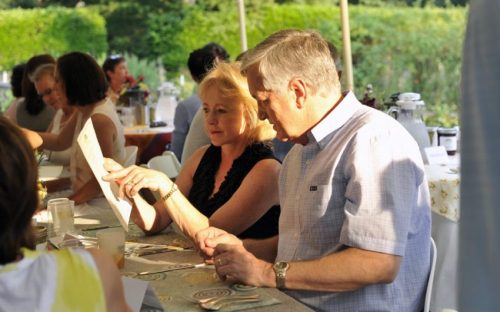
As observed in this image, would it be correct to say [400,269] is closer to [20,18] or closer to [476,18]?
[476,18]

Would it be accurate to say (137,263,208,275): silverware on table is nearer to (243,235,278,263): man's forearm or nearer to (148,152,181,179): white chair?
(243,235,278,263): man's forearm

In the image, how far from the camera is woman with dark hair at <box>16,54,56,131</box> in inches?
275

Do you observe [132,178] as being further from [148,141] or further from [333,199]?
[148,141]

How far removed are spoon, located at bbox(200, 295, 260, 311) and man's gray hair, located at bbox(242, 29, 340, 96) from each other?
642 mm

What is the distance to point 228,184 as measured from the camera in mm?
2891

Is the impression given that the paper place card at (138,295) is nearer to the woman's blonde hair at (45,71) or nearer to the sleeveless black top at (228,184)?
the sleeveless black top at (228,184)

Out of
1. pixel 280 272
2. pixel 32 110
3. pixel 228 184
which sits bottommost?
pixel 280 272

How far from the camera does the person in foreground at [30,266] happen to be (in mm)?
1348

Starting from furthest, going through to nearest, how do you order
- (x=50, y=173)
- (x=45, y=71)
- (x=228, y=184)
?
(x=45, y=71) → (x=50, y=173) → (x=228, y=184)

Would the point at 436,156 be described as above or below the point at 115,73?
below

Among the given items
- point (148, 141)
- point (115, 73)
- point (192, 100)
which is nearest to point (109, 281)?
point (192, 100)

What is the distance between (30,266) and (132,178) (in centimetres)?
115

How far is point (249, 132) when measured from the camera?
2877 millimetres

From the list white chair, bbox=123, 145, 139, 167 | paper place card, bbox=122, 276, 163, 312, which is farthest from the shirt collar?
white chair, bbox=123, 145, 139, 167
